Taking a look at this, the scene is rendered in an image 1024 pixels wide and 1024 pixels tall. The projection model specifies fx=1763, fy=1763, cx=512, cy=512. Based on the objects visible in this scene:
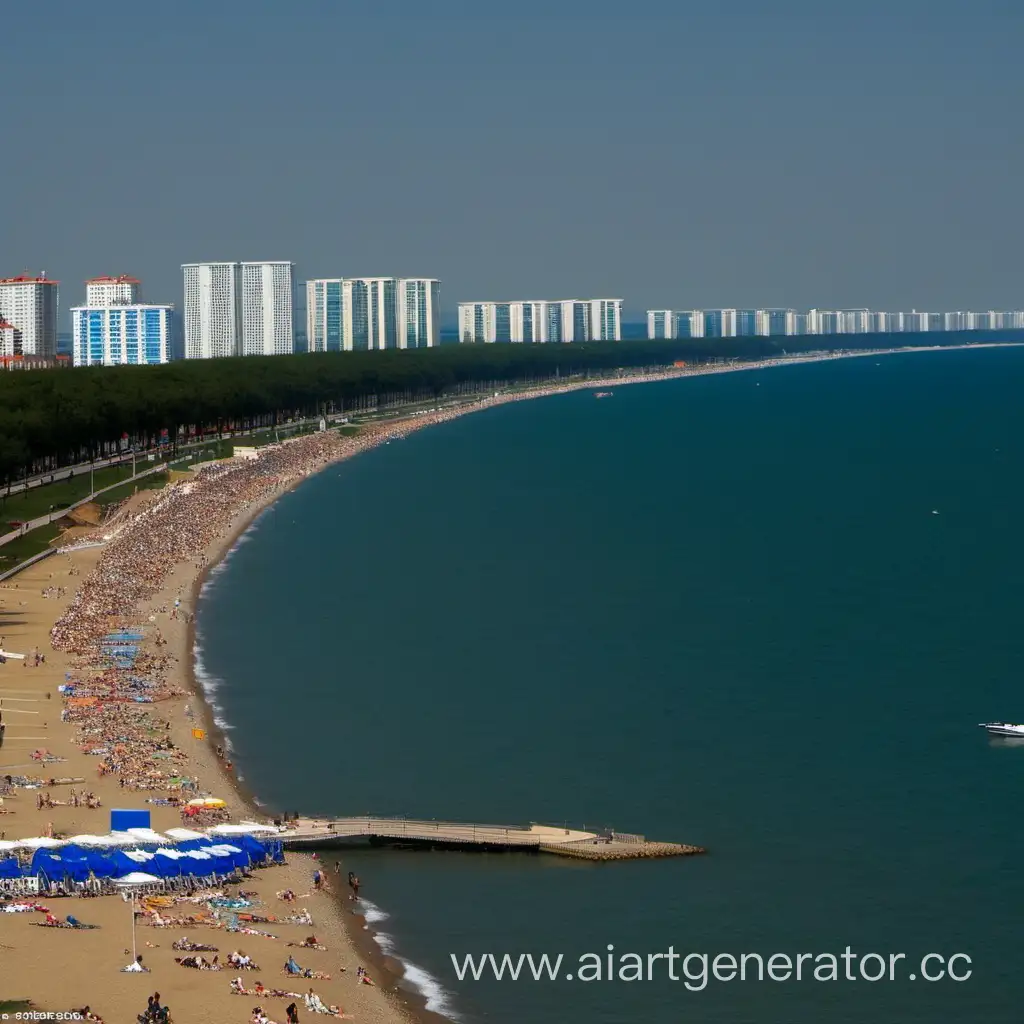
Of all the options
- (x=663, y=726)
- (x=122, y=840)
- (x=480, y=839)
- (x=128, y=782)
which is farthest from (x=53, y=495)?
(x=122, y=840)

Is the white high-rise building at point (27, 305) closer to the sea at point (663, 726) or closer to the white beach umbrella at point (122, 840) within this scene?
the sea at point (663, 726)

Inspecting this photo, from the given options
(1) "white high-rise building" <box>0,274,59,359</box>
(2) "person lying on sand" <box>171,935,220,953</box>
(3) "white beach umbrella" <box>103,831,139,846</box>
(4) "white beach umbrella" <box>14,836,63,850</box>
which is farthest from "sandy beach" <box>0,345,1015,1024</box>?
(1) "white high-rise building" <box>0,274,59,359</box>

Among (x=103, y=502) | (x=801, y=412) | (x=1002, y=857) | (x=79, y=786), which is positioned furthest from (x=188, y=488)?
(x=801, y=412)

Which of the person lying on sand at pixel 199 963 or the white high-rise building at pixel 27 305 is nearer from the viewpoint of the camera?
the person lying on sand at pixel 199 963

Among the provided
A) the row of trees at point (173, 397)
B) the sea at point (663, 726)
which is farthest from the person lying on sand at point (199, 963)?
the row of trees at point (173, 397)

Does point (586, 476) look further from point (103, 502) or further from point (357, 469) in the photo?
point (103, 502)
